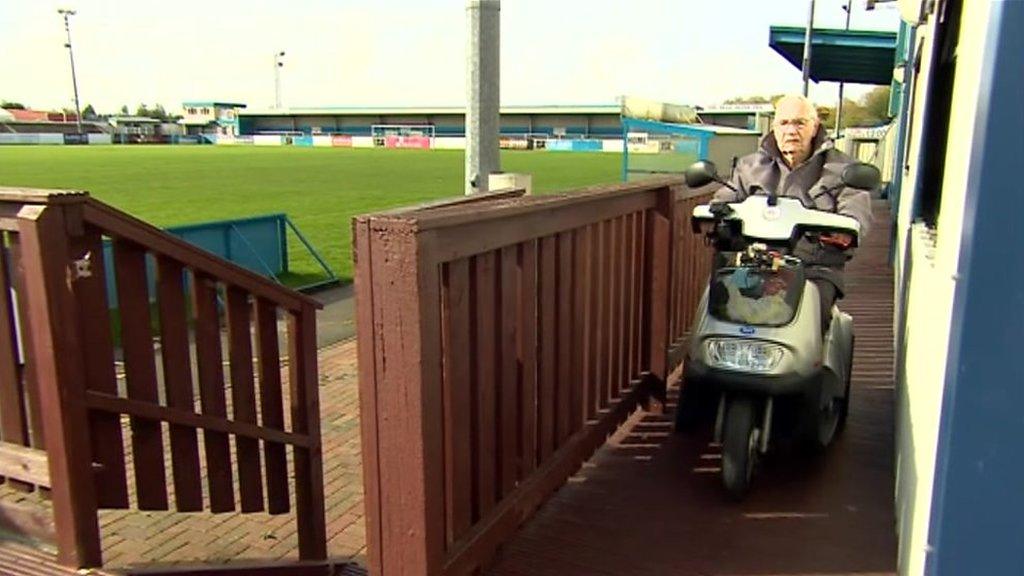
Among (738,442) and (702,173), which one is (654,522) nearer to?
(738,442)

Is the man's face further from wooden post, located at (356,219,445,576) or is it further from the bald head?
wooden post, located at (356,219,445,576)

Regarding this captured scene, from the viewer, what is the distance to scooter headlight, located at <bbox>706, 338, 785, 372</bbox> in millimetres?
3475

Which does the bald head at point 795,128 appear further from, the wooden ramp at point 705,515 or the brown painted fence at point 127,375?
the brown painted fence at point 127,375

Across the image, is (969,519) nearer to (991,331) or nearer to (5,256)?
(991,331)

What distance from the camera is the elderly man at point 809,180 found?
3.85 metres

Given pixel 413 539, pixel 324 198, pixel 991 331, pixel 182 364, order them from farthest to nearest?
pixel 324 198 → pixel 182 364 → pixel 413 539 → pixel 991 331

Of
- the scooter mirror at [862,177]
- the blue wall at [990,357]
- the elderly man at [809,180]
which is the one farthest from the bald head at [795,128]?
the blue wall at [990,357]

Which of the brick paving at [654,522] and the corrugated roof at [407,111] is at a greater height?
the corrugated roof at [407,111]

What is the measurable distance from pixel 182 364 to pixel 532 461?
52.7 inches

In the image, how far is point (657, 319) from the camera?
15.0 ft

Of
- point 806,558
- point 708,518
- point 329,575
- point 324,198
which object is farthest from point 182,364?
point 324,198

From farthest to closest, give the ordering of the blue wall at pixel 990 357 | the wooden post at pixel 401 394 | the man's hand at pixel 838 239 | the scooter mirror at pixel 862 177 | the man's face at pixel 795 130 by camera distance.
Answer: the man's face at pixel 795 130
the man's hand at pixel 838 239
the scooter mirror at pixel 862 177
the wooden post at pixel 401 394
the blue wall at pixel 990 357

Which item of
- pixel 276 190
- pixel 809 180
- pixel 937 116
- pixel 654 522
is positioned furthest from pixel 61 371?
pixel 276 190

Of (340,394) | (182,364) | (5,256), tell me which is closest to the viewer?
(5,256)
